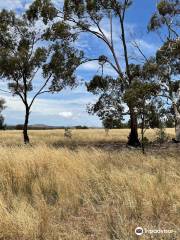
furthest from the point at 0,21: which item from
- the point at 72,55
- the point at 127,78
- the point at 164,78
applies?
the point at 164,78

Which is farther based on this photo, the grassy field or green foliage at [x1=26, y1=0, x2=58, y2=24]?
green foliage at [x1=26, y1=0, x2=58, y2=24]

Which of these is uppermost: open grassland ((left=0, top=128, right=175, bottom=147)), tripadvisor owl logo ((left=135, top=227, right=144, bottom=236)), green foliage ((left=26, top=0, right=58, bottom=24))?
green foliage ((left=26, top=0, right=58, bottom=24))

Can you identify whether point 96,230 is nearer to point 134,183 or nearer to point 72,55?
point 134,183

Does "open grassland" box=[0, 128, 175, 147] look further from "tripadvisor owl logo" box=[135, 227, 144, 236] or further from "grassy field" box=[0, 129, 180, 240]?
"tripadvisor owl logo" box=[135, 227, 144, 236]

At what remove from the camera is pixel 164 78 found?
79.7ft

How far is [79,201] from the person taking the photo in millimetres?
7719

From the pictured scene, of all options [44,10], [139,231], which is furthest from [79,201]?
[44,10]

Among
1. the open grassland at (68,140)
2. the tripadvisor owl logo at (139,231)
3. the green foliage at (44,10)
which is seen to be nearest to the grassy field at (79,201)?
the tripadvisor owl logo at (139,231)

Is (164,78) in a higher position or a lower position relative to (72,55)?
lower

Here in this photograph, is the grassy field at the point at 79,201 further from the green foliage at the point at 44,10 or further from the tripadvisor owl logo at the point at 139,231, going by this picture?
the green foliage at the point at 44,10

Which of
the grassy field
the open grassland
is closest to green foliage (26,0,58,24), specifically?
the open grassland

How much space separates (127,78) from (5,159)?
21.0 m

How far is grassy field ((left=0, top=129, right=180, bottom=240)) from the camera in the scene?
5.86 m

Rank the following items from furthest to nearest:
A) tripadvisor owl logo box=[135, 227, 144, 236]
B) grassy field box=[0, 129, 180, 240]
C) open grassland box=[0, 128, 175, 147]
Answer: open grassland box=[0, 128, 175, 147] < grassy field box=[0, 129, 180, 240] < tripadvisor owl logo box=[135, 227, 144, 236]
